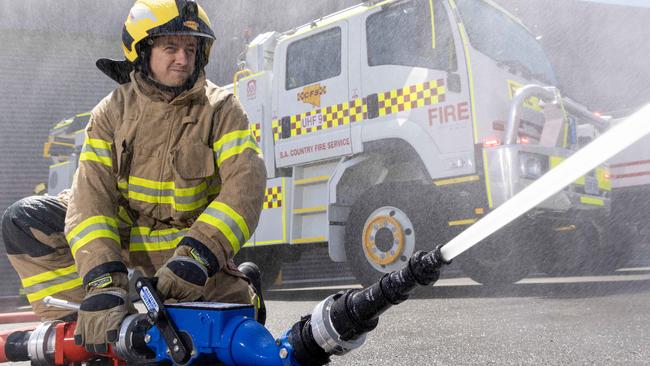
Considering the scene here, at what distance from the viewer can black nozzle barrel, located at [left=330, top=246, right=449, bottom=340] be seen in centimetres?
131

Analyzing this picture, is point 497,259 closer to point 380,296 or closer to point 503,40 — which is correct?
point 503,40

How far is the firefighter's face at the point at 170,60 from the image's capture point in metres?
2.02

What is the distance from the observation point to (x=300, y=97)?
18.3ft

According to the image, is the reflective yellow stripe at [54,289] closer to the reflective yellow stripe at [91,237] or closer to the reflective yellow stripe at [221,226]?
the reflective yellow stripe at [91,237]

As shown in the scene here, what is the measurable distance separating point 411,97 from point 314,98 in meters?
0.90

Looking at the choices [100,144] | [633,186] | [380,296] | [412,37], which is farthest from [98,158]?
[633,186]

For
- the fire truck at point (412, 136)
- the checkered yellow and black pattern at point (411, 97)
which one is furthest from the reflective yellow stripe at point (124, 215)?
the checkered yellow and black pattern at point (411, 97)

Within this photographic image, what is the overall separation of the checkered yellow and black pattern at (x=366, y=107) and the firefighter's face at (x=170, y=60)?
9.89 ft

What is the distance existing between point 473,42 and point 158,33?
3379 millimetres

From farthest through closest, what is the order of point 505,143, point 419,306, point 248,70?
point 248,70
point 505,143
point 419,306

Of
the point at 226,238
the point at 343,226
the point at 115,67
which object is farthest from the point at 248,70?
the point at 226,238

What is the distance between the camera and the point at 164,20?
195cm

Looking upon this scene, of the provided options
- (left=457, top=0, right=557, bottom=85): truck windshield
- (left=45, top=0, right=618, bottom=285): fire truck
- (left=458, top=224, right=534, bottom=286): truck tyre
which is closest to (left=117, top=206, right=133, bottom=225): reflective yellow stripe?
(left=45, top=0, right=618, bottom=285): fire truck

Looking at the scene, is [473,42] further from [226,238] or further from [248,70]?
[226,238]
